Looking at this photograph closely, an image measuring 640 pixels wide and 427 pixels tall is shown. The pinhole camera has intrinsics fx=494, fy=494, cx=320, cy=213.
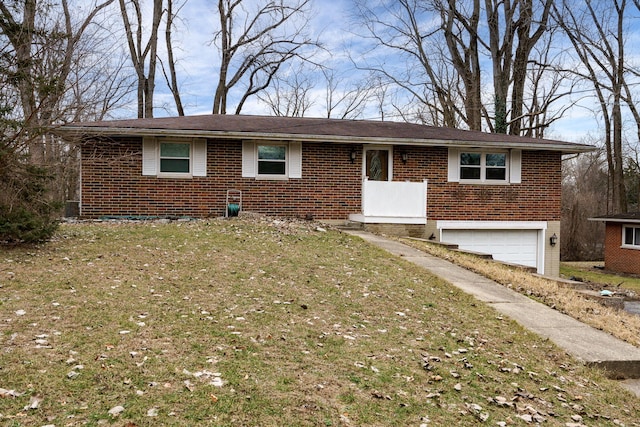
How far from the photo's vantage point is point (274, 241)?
398 inches

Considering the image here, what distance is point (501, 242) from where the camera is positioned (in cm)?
1558

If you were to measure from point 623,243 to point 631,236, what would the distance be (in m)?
0.52

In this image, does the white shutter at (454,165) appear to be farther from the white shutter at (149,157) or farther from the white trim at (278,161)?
the white shutter at (149,157)

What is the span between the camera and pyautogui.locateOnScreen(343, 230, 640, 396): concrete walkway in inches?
210

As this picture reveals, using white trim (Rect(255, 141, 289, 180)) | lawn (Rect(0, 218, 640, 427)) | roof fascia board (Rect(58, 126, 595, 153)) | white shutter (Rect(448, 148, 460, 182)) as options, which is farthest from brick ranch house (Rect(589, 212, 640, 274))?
lawn (Rect(0, 218, 640, 427))

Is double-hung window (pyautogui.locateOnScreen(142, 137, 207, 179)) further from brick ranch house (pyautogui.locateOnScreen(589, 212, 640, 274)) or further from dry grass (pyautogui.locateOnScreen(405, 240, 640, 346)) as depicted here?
brick ranch house (pyautogui.locateOnScreen(589, 212, 640, 274))

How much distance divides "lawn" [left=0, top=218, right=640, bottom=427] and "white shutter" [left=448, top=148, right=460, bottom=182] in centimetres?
756

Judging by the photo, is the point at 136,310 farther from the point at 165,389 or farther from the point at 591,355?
the point at 591,355

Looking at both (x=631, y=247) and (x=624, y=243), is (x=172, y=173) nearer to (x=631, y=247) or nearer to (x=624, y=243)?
(x=631, y=247)

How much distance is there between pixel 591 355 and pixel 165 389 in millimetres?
4530

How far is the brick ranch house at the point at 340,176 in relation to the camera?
13.5 metres

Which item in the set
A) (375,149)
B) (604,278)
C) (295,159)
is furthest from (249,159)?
(604,278)

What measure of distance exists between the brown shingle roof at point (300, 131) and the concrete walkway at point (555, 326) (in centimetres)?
547

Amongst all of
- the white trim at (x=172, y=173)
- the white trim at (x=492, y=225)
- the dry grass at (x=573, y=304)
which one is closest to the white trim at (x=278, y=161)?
the white trim at (x=172, y=173)
